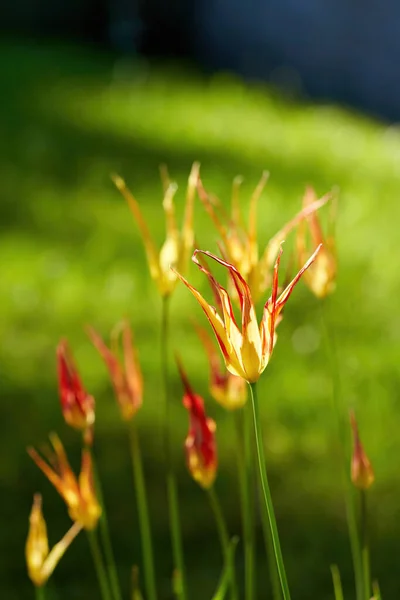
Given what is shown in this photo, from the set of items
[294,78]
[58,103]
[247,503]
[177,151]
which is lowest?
[247,503]

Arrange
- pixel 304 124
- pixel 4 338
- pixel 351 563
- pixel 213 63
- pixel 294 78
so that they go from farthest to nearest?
pixel 213 63, pixel 294 78, pixel 304 124, pixel 4 338, pixel 351 563

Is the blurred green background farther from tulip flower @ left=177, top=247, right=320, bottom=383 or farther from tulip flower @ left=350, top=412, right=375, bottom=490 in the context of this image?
tulip flower @ left=177, top=247, right=320, bottom=383

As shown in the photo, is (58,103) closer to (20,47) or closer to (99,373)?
(20,47)

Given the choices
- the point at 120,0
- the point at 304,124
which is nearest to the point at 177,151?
the point at 304,124

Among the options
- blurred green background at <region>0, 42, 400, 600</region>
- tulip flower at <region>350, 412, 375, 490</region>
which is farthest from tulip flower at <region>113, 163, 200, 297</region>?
blurred green background at <region>0, 42, 400, 600</region>

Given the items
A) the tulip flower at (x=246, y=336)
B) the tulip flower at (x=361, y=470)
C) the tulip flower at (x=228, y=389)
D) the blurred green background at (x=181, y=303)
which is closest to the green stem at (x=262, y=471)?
the tulip flower at (x=246, y=336)

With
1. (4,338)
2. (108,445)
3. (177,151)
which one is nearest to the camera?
(108,445)
